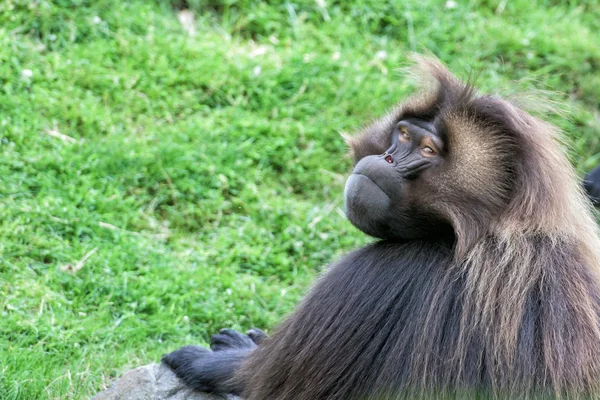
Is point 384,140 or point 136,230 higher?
point 384,140

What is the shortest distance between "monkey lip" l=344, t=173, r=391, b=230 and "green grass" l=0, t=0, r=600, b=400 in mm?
1014

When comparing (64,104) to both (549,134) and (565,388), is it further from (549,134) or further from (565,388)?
(565,388)

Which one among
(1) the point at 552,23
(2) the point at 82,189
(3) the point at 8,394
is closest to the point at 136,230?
(2) the point at 82,189

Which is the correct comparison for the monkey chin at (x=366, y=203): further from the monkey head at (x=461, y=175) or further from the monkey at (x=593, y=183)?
the monkey at (x=593, y=183)

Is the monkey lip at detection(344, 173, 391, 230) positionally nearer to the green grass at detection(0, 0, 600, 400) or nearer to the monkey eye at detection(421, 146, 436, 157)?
the monkey eye at detection(421, 146, 436, 157)

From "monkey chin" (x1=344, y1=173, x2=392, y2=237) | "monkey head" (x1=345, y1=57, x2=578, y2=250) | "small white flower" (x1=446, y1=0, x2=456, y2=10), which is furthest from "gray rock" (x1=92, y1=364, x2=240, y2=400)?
"small white flower" (x1=446, y1=0, x2=456, y2=10)

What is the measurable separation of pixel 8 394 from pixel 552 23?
6137 millimetres

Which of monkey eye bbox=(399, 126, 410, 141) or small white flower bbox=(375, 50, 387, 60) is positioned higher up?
monkey eye bbox=(399, 126, 410, 141)

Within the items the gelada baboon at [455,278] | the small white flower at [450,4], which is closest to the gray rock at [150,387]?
the gelada baboon at [455,278]

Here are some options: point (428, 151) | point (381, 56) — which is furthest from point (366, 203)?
point (381, 56)

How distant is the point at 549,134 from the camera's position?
381 cm

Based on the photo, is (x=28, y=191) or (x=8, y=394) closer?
(x=8, y=394)

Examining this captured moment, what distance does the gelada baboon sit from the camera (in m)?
3.27

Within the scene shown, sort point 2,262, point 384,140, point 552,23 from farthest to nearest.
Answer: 1. point 552,23
2. point 2,262
3. point 384,140
